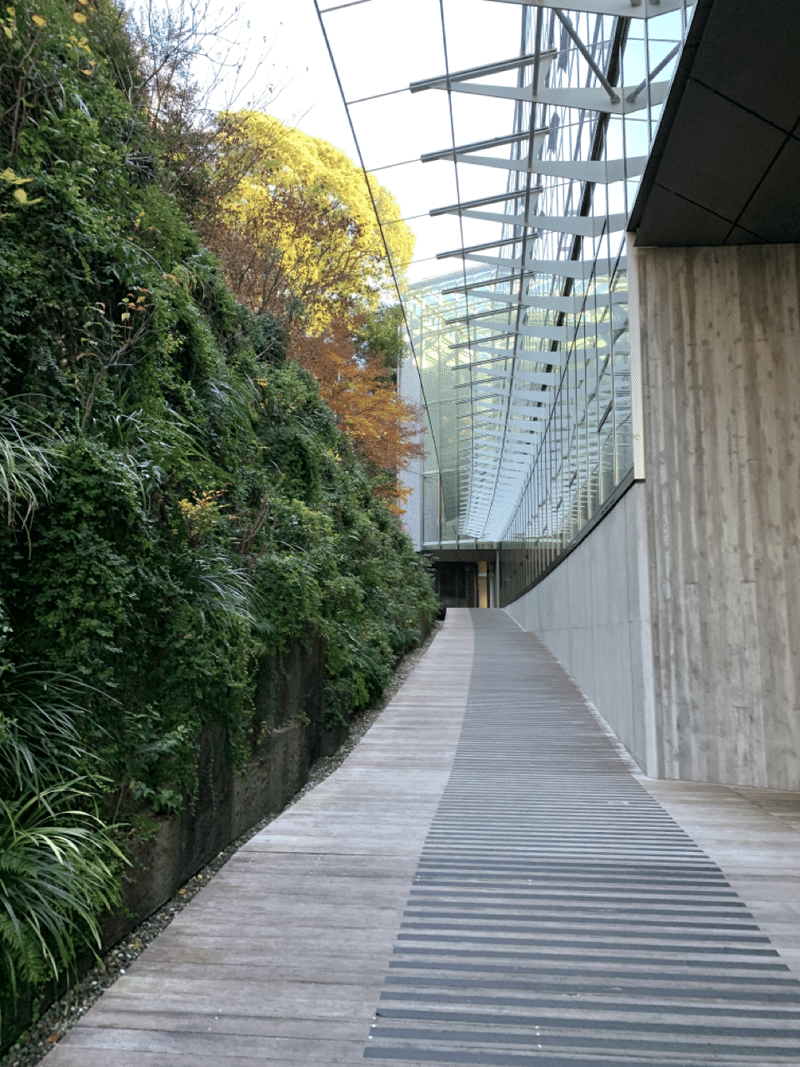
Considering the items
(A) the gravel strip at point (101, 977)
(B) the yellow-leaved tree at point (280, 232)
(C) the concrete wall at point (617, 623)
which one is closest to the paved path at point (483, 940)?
(A) the gravel strip at point (101, 977)

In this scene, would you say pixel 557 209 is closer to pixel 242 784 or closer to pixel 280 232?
pixel 280 232

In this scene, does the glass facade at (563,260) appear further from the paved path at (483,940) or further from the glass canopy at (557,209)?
the paved path at (483,940)

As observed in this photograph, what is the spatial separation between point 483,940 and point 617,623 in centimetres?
566

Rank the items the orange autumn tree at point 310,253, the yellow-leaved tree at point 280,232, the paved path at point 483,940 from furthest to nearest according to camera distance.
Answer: the orange autumn tree at point 310,253, the yellow-leaved tree at point 280,232, the paved path at point 483,940

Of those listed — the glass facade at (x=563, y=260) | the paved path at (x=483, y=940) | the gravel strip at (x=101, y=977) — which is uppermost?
the glass facade at (x=563, y=260)

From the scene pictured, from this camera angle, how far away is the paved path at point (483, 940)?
9.13 ft

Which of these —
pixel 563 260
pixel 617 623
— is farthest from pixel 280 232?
pixel 617 623

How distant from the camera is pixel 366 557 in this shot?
11688mm

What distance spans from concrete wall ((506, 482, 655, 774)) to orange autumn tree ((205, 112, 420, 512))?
563 cm

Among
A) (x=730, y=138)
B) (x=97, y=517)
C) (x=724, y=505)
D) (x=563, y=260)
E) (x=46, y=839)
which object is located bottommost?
(x=46, y=839)

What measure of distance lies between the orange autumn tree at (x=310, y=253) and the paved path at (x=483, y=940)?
796 cm

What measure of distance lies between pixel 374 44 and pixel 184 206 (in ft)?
9.69

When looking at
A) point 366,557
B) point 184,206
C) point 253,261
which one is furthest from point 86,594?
point 253,261

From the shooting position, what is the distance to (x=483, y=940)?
360cm
